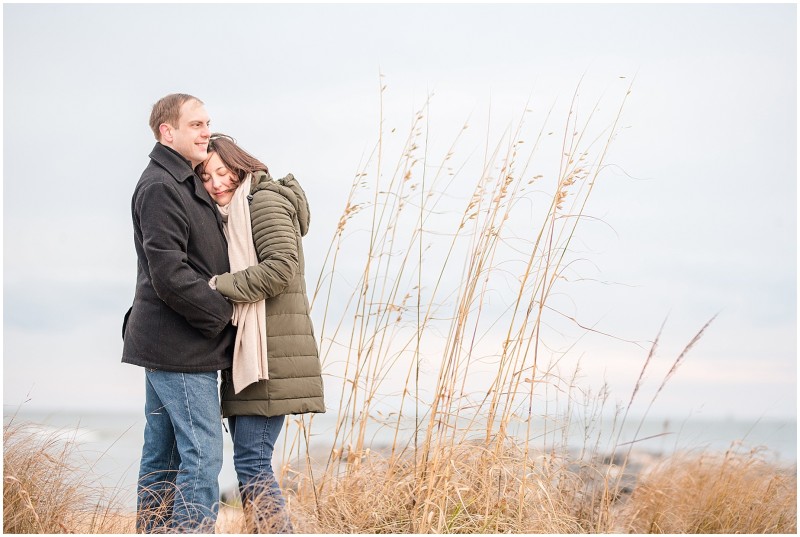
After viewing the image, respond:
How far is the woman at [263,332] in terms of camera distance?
2.67m

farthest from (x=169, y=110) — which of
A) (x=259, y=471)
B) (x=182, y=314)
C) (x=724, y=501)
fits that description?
(x=724, y=501)

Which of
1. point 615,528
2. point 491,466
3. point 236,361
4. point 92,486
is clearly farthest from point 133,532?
point 615,528

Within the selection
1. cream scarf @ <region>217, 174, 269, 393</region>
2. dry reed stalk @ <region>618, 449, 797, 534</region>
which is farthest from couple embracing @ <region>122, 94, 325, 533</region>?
dry reed stalk @ <region>618, 449, 797, 534</region>

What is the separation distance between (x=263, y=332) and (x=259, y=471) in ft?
1.61

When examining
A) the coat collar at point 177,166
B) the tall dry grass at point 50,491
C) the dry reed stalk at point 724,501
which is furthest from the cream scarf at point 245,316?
the dry reed stalk at point 724,501

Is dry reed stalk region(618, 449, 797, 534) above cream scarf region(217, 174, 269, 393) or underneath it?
underneath

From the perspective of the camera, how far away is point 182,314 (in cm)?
265

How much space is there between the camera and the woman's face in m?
2.85

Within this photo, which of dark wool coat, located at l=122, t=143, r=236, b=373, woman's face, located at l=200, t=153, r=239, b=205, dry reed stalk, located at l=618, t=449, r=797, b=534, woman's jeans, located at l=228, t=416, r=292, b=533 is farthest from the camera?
dry reed stalk, located at l=618, t=449, r=797, b=534

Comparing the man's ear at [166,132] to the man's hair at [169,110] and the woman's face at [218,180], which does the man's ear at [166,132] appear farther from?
the woman's face at [218,180]

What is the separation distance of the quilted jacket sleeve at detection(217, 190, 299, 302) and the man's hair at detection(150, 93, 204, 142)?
1.33 ft

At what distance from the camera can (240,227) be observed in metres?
2.74

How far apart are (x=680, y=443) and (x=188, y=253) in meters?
2.92

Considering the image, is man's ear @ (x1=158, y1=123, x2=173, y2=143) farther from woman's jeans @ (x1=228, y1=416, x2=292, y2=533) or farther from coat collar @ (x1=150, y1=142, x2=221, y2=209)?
woman's jeans @ (x1=228, y1=416, x2=292, y2=533)
